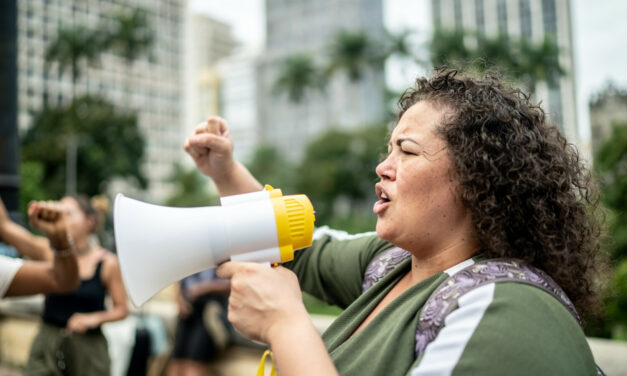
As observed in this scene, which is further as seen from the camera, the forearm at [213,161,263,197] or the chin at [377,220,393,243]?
the forearm at [213,161,263,197]

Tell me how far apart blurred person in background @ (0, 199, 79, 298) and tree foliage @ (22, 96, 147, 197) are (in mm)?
37818

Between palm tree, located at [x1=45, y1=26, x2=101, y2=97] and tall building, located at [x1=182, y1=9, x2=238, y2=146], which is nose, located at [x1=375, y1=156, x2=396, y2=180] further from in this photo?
tall building, located at [x1=182, y1=9, x2=238, y2=146]

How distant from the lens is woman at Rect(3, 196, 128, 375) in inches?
130

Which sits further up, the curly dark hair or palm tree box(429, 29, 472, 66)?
palm tree box(429, 29, 472, 66)

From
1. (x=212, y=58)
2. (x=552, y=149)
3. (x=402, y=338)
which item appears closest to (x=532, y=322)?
(x=402, y=338)

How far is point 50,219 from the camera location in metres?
2.29

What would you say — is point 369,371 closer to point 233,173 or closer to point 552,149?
point 552,149

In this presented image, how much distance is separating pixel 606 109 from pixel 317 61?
150ft

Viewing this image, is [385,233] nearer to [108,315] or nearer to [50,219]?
[50,219]

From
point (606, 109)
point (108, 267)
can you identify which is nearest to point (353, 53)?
point (606, 109)

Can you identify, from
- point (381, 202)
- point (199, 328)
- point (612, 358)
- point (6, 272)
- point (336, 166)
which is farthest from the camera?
point (336, 166)

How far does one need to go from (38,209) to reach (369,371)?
1766mm

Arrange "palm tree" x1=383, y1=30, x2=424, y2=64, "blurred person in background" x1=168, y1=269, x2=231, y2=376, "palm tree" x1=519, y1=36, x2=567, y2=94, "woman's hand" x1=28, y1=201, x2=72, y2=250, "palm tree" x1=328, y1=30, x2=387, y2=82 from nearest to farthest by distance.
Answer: "woman's hand" x1=28, y1=201, x2=72, y2=250, "blurred person in background" x1=168, y1=269, x2=231, y2=376, "palm tree" x1=519, y1=36, x2=567, y2=94, "palm tree" x1=383, y1=30, x2=424, y2=64, "palm tree" x1=328, y1=30, x2=387, y2=82

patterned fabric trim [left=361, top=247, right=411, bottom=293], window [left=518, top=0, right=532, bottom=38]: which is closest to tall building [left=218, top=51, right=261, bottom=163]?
window [left=518, top=0, right=532, bottom=38]
